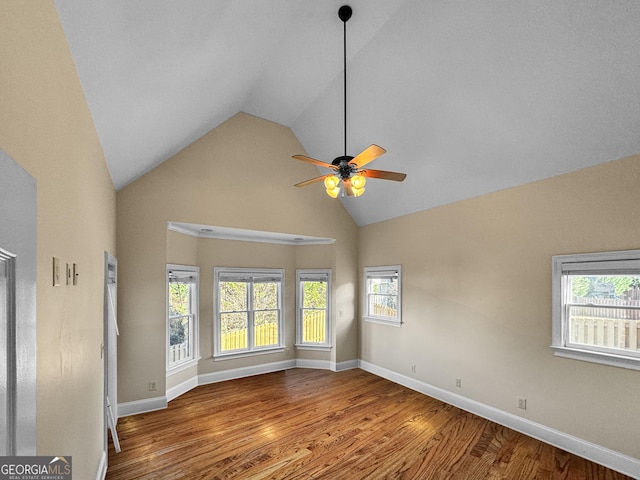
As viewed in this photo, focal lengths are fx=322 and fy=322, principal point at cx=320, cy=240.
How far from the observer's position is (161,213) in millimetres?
4324

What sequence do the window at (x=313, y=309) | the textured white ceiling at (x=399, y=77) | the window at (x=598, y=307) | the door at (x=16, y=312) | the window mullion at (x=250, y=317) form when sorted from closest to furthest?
the door at (x=16, y=312) → the textured white ceiling at (x=399, y=77) → the window at (x=598, y=307) → the window mullion at (x=250, y=317) → the window at (x=313, y=309)

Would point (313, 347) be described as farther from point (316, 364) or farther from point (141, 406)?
point (141, 406)

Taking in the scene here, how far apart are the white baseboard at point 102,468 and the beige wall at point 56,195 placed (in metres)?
0.43

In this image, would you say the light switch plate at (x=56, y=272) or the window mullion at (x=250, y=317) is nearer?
the light switch plate at (x=56, y=272)

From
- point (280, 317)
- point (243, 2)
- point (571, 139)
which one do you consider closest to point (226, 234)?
point (280, 317)

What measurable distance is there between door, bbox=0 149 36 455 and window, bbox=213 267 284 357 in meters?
4.57

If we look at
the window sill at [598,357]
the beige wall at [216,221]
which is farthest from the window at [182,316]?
the window sill at [598,357]

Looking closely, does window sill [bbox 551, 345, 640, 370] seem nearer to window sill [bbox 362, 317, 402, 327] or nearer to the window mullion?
window sill [bbox 362, 317, 402, 327]

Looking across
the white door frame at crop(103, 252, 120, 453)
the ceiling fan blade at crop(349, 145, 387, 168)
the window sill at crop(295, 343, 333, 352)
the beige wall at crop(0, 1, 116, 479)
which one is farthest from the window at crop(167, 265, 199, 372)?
the ceiling fan blade at crop(349, 145, 387, 168)

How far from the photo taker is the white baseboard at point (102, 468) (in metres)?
2.65

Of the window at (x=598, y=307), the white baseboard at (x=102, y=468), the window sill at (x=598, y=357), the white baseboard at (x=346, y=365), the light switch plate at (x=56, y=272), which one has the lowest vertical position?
the white baseboard at (x=346, y=365)

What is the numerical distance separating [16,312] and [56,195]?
783mm

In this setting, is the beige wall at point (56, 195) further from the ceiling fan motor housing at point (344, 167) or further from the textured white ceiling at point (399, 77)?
the ceiling fan motor housing at point (344, 167)

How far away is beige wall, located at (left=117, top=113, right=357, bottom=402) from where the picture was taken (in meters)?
4.14
